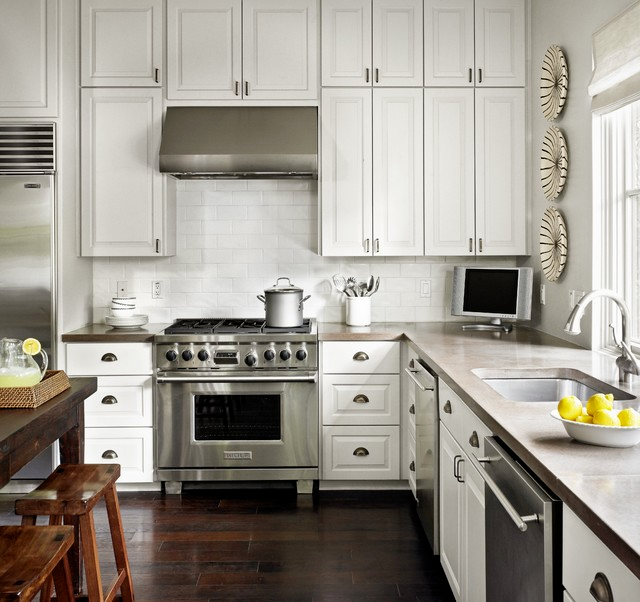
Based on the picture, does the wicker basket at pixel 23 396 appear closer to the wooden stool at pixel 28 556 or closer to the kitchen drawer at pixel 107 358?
the wooden stool at pixel 28 556

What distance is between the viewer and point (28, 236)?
3625 millimetres

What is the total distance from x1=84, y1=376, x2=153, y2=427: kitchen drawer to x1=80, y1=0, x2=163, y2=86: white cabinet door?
1.74 m

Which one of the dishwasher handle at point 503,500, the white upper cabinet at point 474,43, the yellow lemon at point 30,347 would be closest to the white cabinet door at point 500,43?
the white upper cabinet at point 474,43

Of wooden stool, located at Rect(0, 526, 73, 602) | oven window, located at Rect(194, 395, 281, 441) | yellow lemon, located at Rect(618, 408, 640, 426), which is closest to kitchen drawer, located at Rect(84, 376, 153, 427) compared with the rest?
oven window, located at Rect(194, 395, 281, 441)

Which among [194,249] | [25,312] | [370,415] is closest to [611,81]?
[370,415]

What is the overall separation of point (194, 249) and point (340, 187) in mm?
1050

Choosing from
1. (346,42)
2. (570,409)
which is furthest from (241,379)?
(570,409)

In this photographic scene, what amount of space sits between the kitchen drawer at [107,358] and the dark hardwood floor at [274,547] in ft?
2.34

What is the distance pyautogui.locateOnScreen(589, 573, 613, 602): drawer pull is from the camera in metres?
Answer: 1.09

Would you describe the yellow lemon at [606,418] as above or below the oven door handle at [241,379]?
above

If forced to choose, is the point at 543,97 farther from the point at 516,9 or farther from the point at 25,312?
the point at 25,312

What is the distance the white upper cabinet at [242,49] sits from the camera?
12.8ft

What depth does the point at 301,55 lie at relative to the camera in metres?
3.90

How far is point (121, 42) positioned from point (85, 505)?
2.89 metres
